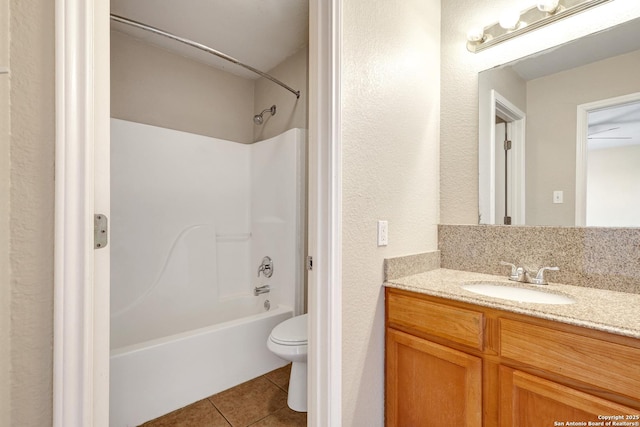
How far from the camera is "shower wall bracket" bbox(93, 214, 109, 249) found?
620 mm

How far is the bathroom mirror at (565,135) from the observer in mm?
1178

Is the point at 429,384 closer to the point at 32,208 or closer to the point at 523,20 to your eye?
the point at 32,208

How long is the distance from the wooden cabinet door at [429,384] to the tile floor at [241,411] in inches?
24.2

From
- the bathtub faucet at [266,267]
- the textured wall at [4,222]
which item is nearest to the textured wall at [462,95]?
A: the bathtub faucet at [266,267]

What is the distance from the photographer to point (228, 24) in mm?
2104

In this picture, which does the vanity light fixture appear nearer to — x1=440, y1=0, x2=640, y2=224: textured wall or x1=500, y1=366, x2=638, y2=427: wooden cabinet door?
x1=440, y1=0, x2=640, y2=224: textured wall

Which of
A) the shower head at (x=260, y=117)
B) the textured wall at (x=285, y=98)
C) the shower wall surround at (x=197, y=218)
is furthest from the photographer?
the shower head at (x=260, y=117)

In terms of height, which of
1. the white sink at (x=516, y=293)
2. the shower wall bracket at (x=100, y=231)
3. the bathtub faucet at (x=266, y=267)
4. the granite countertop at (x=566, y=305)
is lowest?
the bathtub faucet at (x=266, y=267)

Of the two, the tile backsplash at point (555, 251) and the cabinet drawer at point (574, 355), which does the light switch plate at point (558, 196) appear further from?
the cabinet drawer at point (574, 355)

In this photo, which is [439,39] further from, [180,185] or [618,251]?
[180,185]

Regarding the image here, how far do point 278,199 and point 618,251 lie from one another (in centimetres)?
201

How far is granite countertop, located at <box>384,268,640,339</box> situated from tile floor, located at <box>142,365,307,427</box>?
1.00 m

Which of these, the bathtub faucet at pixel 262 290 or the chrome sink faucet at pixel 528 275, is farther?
the bathtub faucet at pixel 262 290

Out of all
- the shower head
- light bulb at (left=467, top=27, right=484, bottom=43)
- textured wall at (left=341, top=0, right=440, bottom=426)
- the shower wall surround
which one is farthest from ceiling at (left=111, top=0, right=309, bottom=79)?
light bulb at (left=467, top=27, right=484, bottom=43)
